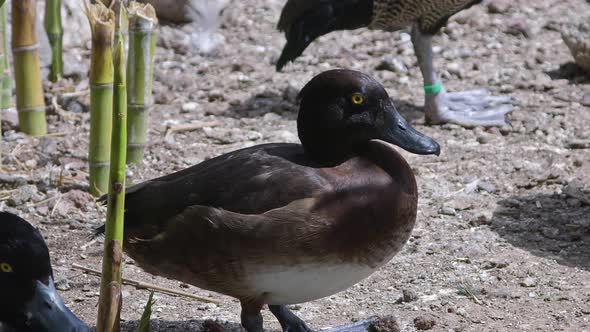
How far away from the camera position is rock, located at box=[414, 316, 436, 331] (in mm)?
3744

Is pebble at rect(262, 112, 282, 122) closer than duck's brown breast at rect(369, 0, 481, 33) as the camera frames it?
Yes

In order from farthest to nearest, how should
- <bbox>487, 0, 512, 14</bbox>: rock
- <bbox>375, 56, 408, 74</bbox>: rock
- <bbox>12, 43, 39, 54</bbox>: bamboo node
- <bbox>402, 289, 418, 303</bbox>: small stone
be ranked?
<bbox>487, 0, 512, 14</bbox>: rock, <bbox>375, 56, 408, 74</bbox>: rock, <bbox>12, 43, 39, 54</bbox>: bamboo node, <bbox>402, 289, 418, 303</bbox>: small stone

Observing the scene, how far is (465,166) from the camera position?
5.49m

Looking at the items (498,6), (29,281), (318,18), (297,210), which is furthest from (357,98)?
(498,6)

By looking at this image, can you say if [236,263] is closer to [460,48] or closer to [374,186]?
[374,186]

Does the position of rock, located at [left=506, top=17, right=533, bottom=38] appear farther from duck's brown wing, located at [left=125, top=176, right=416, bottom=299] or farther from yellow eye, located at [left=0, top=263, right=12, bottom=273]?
yellow eye, located at [left=0, top=263, right=12, bottom=273]

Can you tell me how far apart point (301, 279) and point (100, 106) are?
69.6 inches

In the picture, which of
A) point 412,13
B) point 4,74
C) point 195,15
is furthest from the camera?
point 195,15

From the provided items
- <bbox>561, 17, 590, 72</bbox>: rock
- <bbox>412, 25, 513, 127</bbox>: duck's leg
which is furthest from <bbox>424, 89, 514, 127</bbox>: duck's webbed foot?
<bbox>561, 17, 590, 72</bbox>: rock

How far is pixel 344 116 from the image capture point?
11.4ft

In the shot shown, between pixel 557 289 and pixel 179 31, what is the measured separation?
174 inches

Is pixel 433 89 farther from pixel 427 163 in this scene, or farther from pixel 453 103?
pixel 427 163

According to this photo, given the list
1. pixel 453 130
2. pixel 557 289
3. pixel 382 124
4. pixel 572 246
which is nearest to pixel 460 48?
pixel 453 130

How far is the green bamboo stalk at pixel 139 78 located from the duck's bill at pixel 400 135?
170 centimetres
